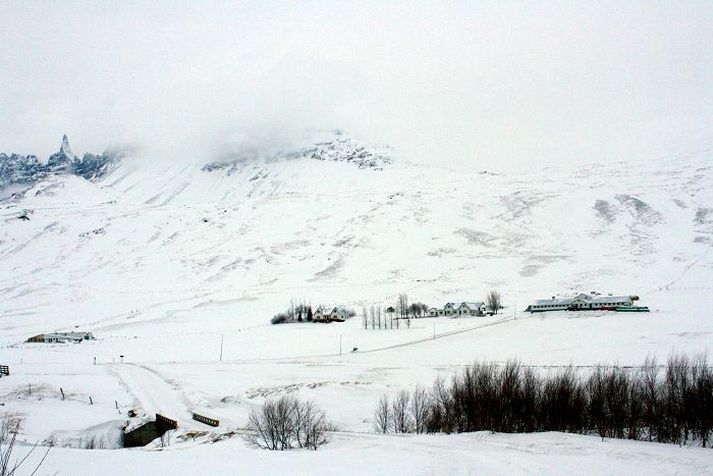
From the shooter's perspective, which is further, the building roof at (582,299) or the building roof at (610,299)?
the building roof at (582,299)

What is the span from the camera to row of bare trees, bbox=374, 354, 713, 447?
102 ft

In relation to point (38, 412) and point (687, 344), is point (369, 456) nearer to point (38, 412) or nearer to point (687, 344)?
point (38, 412)

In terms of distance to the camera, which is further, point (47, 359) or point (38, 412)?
→ point (47, 359)

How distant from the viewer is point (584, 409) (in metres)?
34.2

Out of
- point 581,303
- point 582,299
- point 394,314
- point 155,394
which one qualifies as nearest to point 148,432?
point 155,394

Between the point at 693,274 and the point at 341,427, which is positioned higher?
the point at 693,274

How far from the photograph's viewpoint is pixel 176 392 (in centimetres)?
5669

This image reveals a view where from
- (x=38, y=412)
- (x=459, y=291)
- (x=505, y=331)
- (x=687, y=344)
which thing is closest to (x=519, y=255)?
(x=459, y=291)

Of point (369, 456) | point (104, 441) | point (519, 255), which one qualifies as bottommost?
point (104, 441)

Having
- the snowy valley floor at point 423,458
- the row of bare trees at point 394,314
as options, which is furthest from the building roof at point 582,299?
the snowy valley floor at point 423,458

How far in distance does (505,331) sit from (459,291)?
5341cm

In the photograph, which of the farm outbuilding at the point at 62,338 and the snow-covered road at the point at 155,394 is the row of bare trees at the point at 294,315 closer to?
the farm outbuilding at the point at 62,338

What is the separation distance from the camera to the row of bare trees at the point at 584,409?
31203mm

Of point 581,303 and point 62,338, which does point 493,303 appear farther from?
point 62,338
